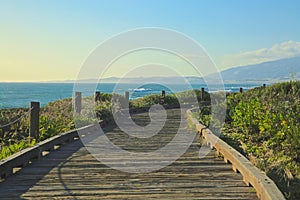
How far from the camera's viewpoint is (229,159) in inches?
281

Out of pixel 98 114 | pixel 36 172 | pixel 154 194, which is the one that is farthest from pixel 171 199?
pixel 98 114

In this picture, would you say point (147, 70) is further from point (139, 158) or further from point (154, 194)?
point (154, 194)

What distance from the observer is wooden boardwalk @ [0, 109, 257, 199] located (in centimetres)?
529

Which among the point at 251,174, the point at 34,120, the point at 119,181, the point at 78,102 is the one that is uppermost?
the point at 78,102

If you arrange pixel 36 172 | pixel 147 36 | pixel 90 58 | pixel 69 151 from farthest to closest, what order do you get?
1. pixel 147 36
2. pixel 90 58
3. pixel 69 151
4. pixel 36 172

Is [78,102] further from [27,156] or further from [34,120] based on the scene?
[27,156]

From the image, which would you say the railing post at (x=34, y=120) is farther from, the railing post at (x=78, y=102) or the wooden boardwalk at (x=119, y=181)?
the railing post at (x=78, y=102)

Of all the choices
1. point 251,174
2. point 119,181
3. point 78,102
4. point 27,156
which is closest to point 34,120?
point 27,156

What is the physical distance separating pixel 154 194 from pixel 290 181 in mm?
2093

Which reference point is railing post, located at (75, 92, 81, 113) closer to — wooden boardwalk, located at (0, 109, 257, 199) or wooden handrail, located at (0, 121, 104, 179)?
wooden handrail, located at (0, 121, 104, 179)

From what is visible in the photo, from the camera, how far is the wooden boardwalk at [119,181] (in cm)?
529

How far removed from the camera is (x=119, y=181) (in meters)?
6.07

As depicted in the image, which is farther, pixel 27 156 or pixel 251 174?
pixel 27 156

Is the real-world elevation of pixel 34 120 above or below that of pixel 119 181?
above
